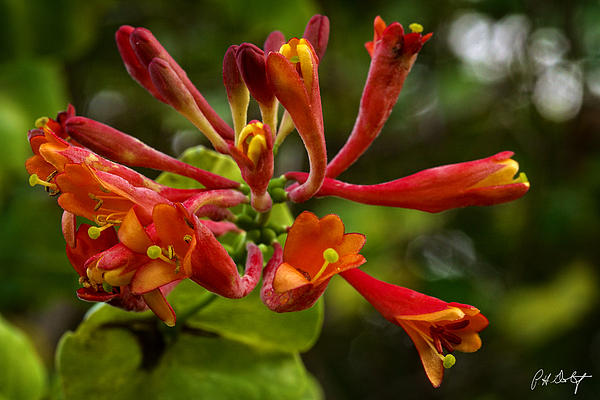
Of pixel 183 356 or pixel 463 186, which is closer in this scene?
pixel 463 186

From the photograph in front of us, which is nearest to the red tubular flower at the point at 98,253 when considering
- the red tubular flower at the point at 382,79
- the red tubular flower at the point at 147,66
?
the red tubular flower at the point at 147,66

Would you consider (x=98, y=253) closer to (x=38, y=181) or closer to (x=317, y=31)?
(x=38, y=181)

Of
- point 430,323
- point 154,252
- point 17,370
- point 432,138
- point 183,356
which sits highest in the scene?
point 154,252

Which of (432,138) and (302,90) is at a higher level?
(302,90)

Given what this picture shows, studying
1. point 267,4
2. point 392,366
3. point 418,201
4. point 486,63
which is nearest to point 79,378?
point 418,201

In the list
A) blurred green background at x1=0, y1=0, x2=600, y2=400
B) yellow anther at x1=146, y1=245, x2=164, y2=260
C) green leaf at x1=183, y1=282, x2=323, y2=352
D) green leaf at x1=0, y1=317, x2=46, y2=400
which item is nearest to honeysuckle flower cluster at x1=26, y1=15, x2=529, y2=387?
yellow anther at x1=146, y1=245, x2=164, y2=260

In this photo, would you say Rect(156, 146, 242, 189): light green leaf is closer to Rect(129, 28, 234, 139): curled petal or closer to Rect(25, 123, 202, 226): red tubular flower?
Rect(129, 28, 234, 139): curled petal

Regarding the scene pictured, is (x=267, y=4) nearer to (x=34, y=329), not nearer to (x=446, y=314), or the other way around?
(x=34, y=329)

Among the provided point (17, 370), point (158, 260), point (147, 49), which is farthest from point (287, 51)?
point (17, 370)
